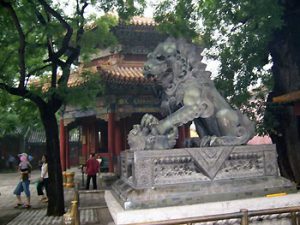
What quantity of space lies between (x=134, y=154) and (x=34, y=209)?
9.14m

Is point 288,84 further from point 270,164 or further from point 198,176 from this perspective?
point 198,176

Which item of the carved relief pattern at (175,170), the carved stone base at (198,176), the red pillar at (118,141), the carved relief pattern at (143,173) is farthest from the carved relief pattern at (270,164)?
the red pillar at (118,141)

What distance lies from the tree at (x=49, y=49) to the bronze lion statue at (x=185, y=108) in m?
5.78

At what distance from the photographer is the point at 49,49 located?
32.4 feet

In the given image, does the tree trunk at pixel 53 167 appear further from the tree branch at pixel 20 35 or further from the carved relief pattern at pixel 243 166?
the carved relief pattern at pixel 243 166

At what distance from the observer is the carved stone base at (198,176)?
10.6ft

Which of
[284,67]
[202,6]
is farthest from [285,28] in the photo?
[202,6]

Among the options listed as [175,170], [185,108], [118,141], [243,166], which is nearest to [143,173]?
[175,170]

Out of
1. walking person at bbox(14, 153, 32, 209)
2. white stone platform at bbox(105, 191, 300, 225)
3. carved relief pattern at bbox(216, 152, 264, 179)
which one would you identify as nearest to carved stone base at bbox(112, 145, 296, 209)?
carved relief pattern at bbox(216, 152, 264, 179)

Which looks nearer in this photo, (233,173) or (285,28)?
(233,173)

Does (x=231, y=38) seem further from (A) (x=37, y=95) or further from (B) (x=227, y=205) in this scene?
(B) (x=227, y=205)

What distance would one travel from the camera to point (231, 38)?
28.5 ft

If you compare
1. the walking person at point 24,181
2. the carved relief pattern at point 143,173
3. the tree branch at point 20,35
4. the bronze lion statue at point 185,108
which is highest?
the tree branch at point 20,35

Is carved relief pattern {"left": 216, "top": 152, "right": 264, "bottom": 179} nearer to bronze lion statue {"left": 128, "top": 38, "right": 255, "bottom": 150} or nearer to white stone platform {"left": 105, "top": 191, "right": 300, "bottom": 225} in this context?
bronze lion statue {"left": 128, "top": 38, "right": 255, "bottom": 150}
